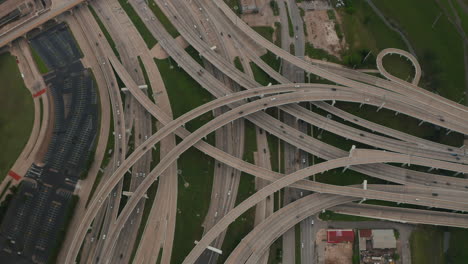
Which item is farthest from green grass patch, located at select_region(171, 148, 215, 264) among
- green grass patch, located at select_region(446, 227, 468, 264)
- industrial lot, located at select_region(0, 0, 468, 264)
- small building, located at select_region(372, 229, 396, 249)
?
green grass patch, located at select_region(446, 227, 468, 264)

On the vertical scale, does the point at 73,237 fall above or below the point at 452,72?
below

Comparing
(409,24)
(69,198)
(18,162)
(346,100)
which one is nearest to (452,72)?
(409,24)

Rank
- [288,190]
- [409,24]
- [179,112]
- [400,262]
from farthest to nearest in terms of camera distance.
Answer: [409,24] → [179,112] → [288,190] → [400,262]

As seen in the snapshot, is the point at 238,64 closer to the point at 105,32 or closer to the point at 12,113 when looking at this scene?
the point at 105,32

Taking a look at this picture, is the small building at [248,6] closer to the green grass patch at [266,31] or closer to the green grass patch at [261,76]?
the green grass patch at [266,31]

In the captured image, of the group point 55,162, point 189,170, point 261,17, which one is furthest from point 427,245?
point 55,162

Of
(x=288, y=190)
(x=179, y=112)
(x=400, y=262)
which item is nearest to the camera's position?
(x=400, y=262)

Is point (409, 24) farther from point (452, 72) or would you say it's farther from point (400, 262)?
point (400, 262)
